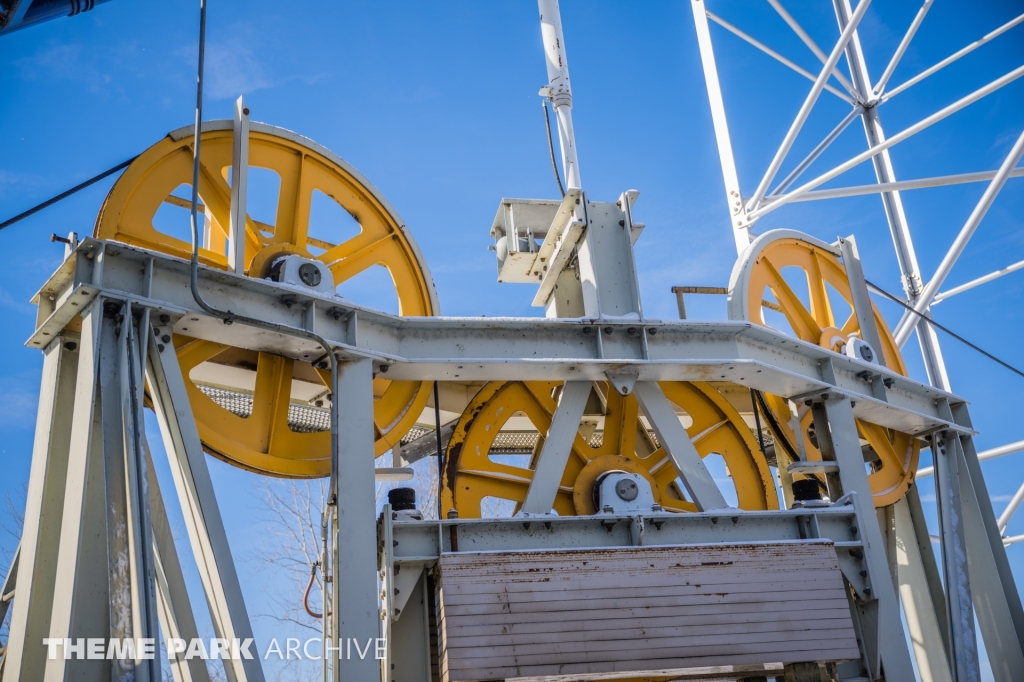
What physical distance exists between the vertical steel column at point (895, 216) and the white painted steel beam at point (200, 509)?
9.10 m

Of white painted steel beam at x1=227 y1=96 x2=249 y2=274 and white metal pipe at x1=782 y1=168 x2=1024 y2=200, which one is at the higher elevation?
white metal pipe at x1=782 y1=168 x2=1024 y2=200

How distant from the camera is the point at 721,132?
1211cm

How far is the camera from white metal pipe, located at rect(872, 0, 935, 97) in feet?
36.8

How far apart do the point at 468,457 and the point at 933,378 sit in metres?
7.03

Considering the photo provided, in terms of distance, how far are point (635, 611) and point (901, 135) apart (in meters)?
6.96

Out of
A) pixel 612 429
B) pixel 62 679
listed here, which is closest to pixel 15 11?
pixel 62 679

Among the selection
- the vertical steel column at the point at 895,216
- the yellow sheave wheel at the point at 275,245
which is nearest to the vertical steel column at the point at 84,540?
the yellow sheave wheel at the point at 275,245

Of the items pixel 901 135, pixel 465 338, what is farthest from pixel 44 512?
pixel 901 135

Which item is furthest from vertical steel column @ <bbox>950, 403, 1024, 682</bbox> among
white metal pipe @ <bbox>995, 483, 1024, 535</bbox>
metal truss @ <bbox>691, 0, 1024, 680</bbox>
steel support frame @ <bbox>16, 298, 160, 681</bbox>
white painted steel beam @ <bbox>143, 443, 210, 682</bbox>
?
steel support frame @ <bbox>16, 298, 160, 681</bbox>

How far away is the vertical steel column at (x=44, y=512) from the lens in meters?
5.01

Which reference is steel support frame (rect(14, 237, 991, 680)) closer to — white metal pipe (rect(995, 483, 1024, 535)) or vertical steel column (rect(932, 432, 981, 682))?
vertical steel column (rect(932, 432, 981, 682))

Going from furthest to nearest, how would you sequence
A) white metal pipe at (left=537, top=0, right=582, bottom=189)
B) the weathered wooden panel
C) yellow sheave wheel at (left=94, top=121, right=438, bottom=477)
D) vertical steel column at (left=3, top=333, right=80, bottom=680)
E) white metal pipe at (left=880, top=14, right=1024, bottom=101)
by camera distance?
white metal pipe at (left=880, top=14, right=1024, bottom=101), white metal pipe at (left=537, top=0, right=582, bottom=189), yellow sheave wheel at (left=94, top=121, right=438, bottom=477), the weathered wooden panel, vertical steel column at (left=3, top=333, right=80, bottom=680)

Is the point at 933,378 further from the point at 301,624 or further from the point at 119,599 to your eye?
the point at 301,624

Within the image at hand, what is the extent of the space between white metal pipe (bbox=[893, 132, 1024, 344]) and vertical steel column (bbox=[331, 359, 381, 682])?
7153mm
